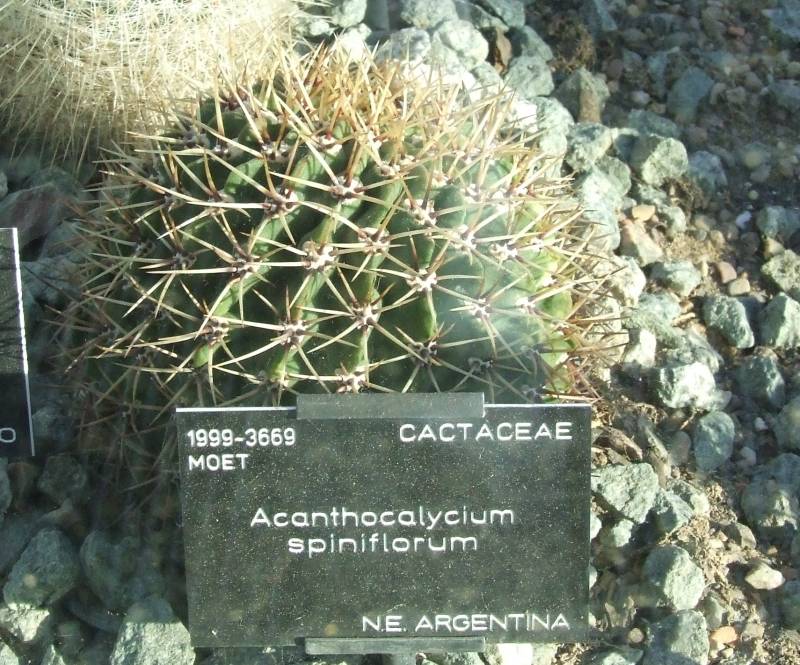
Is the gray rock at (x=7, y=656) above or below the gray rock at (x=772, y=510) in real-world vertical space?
below

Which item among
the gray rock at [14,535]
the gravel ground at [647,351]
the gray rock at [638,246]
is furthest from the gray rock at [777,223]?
the gray rock at [14,535]

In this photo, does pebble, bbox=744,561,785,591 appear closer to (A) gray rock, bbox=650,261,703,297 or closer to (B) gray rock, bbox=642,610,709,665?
(B) gray rock, bbox=642,610,709,665

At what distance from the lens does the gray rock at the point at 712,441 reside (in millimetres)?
1976

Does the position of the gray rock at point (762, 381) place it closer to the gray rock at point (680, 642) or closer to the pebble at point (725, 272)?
the pebble at point (725, 272)

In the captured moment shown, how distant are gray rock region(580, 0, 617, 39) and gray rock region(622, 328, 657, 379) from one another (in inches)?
42.9

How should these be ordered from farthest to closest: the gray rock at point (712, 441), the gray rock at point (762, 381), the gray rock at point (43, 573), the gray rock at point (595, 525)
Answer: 1. the gray rock at point (762, 381)
2. the gray rock at point (712, 441)
3. the gray rock at point (595, 525)
4. the gray rock at point (43, 573)

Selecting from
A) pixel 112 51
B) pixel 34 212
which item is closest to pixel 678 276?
pixel 112 51

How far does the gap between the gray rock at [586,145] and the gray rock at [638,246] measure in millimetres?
182

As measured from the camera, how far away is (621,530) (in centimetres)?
182

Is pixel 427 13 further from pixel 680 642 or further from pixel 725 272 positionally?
pixel 680 642

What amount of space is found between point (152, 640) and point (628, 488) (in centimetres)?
78

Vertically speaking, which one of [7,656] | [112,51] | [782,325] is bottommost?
[7,656]

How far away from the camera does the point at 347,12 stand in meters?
2.73

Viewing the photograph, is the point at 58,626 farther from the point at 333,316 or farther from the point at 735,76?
the point at 735,76
